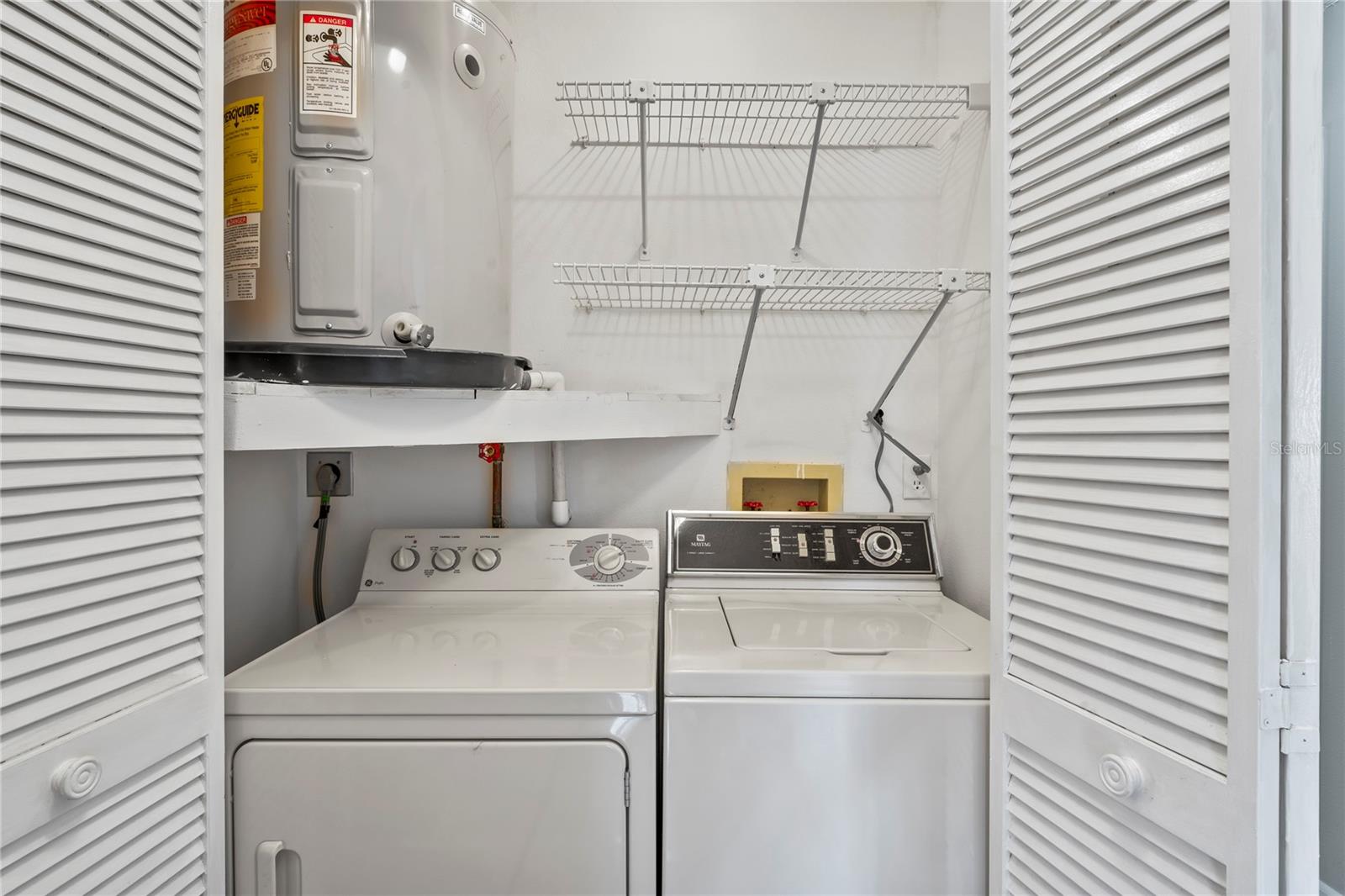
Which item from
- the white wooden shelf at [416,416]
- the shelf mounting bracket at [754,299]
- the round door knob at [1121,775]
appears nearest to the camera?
the round door knob at [1121,775]

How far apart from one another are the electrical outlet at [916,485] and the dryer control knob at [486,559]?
4.01 ft

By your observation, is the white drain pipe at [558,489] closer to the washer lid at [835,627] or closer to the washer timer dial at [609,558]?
the washer timer dial at [609,558]

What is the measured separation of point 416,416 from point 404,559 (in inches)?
28.6

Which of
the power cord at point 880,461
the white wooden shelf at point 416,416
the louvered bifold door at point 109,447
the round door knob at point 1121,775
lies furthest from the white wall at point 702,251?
the round door knob at point 1121,775

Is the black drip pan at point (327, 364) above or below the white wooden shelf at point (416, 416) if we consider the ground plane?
above

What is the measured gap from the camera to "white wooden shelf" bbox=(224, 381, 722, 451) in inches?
36.7

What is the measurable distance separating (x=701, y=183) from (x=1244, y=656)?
1710mm

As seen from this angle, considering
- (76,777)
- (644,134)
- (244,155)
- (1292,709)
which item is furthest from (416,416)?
(1292,709)

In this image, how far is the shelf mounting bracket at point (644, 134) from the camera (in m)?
1.40

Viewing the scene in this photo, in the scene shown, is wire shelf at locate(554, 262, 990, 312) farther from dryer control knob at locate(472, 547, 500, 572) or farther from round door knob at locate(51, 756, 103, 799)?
round door knob at locate(51, 756, 103, 799)

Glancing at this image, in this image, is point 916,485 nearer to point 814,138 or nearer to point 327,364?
point 814,138

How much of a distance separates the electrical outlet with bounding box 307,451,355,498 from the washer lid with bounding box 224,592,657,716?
0.49 metres

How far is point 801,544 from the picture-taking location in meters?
1.76

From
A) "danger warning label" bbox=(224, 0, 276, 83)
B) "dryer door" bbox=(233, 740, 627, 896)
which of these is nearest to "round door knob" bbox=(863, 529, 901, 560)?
"dryer door" bbox=(233, 740, 627, 896)
